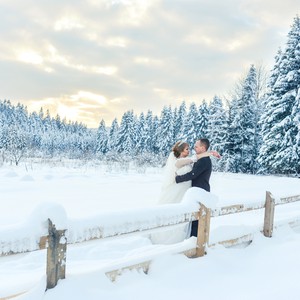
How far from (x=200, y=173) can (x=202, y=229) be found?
1.11 metres

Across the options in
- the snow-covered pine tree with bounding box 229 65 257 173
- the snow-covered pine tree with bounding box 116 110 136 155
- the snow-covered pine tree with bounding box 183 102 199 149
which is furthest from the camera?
the snow-covered pine tree with bounding box 116 110 136 155

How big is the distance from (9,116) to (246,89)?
136655mm

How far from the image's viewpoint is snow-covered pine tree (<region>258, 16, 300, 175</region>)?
24.6m

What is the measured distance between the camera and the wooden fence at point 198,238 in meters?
2.80

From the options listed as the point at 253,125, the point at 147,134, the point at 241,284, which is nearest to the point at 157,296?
the point at 241,284

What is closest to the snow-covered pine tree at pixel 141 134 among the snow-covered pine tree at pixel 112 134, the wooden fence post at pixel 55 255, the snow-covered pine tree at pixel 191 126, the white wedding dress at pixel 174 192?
the snow-covered pine tree at pixel 112 134

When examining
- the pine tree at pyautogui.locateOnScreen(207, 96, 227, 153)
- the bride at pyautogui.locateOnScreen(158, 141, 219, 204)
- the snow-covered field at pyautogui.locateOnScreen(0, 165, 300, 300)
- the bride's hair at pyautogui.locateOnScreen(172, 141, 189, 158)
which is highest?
the pine tree at pyautogui.locateOnScreen(207, 96, 227, 153)

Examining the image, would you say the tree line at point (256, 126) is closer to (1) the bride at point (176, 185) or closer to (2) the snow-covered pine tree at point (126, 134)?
(2) the snow-covered pine tree at point (126, 134)

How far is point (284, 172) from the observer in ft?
86.6

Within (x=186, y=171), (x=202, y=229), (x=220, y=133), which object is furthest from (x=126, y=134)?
(x=202, y=229)

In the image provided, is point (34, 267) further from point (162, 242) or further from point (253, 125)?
point (253, 125)

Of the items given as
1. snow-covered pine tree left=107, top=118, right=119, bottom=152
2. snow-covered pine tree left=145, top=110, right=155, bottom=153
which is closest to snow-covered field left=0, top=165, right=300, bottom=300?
snow-covered pine tree left=145, top=110, right=155, bottom=153

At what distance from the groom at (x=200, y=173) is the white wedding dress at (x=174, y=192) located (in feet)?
0.41

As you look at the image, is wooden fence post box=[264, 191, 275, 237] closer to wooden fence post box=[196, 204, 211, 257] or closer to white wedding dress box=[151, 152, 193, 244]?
white wedding dress box=[151, 152, 193, 244]
